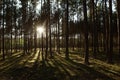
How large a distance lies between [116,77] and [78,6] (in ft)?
115

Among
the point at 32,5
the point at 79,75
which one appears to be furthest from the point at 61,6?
the point at 79,75

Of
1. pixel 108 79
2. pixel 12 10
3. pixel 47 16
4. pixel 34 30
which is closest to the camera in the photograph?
pixel 108 79

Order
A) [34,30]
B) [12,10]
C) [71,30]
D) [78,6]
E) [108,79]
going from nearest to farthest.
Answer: [108,79] < [12,10] < [78,6] < [34,30] < [71,30]

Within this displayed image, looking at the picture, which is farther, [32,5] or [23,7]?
[32,5]

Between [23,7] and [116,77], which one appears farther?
[23,7]

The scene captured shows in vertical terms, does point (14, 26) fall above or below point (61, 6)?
below

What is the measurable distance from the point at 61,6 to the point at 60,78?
35.5 m

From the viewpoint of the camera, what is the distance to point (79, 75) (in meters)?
15.0

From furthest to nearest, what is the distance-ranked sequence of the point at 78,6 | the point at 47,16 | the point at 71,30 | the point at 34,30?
the point at 71,30 < the point at 34,30 < the point at 78,6 < the point at 47,16

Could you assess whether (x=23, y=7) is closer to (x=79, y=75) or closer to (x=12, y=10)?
(x=12, y=10)

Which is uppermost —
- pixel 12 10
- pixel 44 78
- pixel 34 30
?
pixel 12 10

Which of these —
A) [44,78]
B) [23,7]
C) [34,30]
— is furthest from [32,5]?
[44,78]

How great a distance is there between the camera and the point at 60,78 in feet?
46.4

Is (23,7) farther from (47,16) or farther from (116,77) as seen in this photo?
(116,77)
